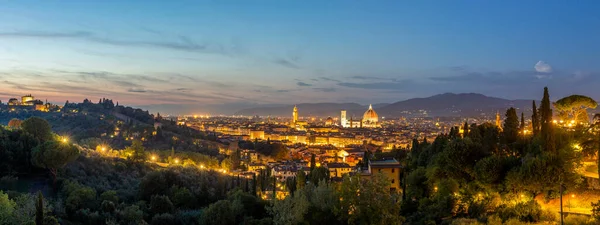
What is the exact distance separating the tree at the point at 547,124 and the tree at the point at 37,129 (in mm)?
26835

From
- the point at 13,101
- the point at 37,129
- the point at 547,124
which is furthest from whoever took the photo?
the point at 13,101

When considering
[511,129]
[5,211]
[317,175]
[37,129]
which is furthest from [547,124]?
[37,129]

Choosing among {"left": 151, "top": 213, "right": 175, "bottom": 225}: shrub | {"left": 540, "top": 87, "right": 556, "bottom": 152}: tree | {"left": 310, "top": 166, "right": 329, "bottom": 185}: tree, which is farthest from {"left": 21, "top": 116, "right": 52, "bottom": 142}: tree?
{"left": 540, "top": 87, "right": 556, "bottom": 152}: tree

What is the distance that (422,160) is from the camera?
2700cm

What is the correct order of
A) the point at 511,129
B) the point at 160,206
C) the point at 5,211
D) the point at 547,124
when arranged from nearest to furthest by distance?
the point at 5,211 → the point at 547,124 → the point at 160,206 → the point at 511,129

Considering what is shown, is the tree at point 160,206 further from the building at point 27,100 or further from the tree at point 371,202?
the building at point 27,100

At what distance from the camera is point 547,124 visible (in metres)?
17.7

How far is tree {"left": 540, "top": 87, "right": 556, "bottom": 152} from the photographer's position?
56.7 feet

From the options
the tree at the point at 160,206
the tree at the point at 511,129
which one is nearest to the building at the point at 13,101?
the tree at the point at 160,206

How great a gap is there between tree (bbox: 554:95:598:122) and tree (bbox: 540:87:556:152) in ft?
20.6

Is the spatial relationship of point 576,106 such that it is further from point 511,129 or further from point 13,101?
point 13,101

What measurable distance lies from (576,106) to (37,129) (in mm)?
31061

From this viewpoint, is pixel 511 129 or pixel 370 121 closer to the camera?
pixel 511 129

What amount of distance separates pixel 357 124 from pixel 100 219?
136032 millimetres
